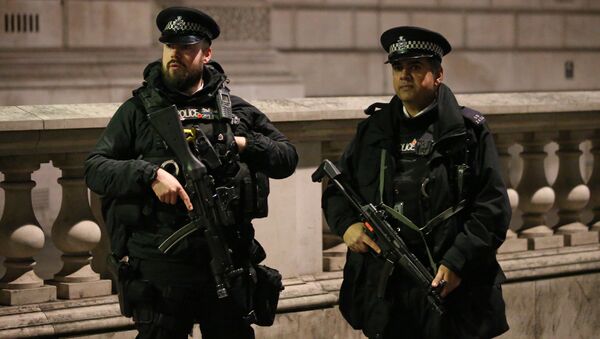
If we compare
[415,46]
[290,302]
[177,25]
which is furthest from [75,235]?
[415,46]

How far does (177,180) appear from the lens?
5906 mm

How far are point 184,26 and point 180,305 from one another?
1.09 m

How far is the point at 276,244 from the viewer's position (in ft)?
25.1

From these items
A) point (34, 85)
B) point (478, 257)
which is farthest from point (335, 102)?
point (34, 85)

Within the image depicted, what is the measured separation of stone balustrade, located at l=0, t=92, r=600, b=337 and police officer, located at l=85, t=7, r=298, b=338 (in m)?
0.92

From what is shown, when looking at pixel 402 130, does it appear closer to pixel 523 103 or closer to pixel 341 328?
pixel 341 328

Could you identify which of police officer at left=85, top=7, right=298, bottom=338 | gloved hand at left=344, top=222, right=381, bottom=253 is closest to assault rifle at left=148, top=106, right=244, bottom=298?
police officer at left=85, top=7, right=298, bottom=338

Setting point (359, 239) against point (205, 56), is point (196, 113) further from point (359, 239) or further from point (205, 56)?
point (359, 239)

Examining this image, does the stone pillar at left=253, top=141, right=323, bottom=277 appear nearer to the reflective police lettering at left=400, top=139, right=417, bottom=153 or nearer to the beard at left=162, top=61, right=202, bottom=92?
the reflective police lettering at left=400, top=139, right=417, bottom=153

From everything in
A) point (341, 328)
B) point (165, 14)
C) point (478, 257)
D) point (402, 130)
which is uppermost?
point (165, 14)

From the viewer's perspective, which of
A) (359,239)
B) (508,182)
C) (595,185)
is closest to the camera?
(359,239)

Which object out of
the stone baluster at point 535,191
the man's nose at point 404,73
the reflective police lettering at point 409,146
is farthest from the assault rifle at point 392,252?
the stone baluster at point 535,191

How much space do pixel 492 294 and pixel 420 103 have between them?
0.85 metres

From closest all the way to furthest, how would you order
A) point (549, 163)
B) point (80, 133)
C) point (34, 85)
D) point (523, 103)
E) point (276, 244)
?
point (80, 133) < point (276, 244) < point (523, 103) < point (34, 85) < point (549, 163)
